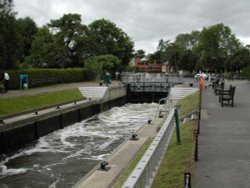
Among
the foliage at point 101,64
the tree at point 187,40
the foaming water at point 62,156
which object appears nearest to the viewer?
the foaming water at point 62,156

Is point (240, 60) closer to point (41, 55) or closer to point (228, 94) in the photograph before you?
point (41, 55)

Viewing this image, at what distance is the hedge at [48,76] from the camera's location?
34.0 m

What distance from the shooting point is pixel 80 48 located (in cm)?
6275

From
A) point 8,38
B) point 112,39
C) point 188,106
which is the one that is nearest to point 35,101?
point 8,38

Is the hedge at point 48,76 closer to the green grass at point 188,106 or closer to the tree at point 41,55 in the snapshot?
the tree at point 41,55

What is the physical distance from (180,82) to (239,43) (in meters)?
69.9

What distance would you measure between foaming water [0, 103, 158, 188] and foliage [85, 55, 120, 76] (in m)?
28.6

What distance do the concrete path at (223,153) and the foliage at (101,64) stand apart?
133 ft

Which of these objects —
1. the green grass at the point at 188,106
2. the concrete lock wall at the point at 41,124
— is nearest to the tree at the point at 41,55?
the concrete lock wall at the point at 41,124

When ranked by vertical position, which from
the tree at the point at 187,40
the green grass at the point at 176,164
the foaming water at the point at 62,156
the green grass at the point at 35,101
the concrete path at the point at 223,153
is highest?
the tree at the point at 187,40

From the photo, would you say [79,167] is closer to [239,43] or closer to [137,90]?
[137,90]

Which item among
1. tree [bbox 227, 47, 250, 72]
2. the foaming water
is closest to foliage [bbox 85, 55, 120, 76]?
the foaming water

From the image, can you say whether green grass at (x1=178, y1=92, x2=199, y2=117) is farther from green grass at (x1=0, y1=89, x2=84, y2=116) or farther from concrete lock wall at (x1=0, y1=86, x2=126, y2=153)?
green grass at (x1=0, y1=89, x2=84, y2=116)

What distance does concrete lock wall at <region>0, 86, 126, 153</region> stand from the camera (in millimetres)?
18031
